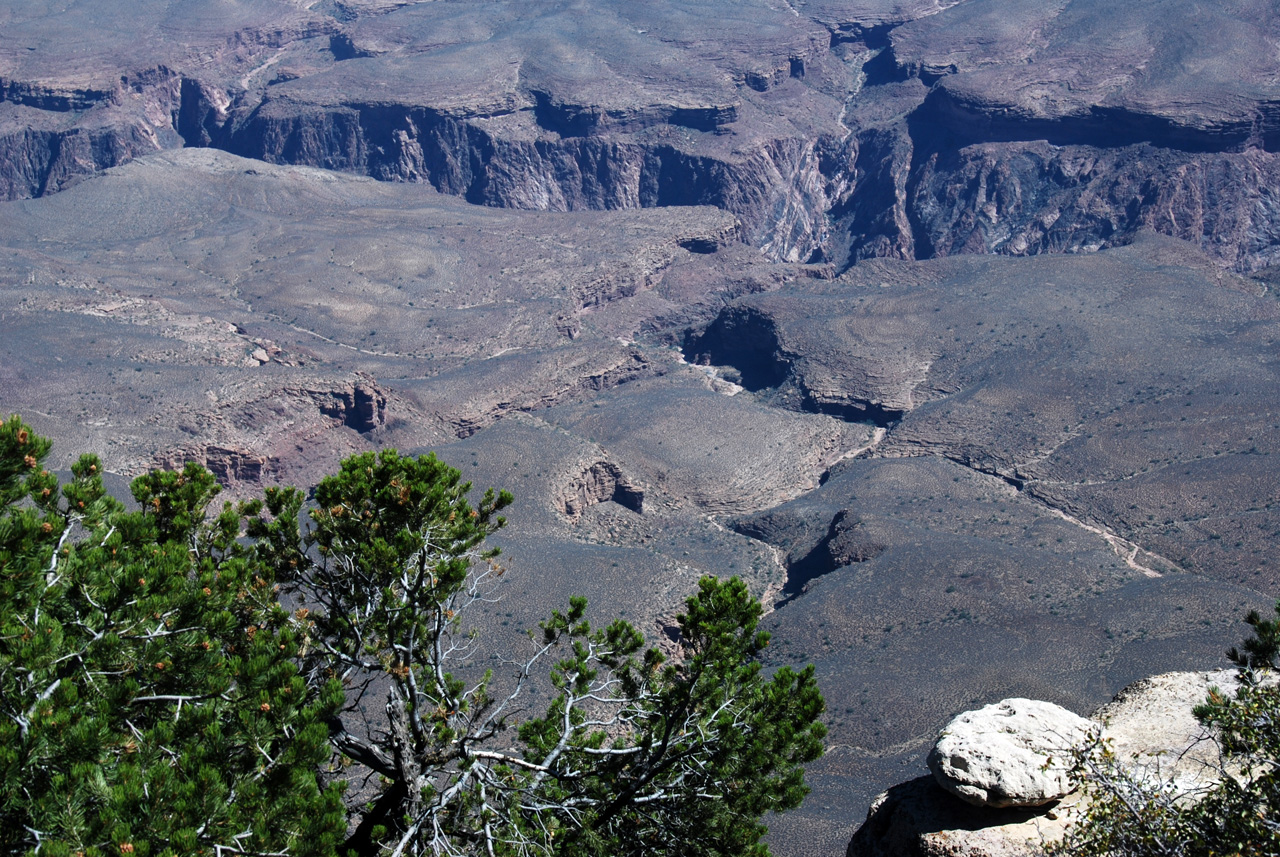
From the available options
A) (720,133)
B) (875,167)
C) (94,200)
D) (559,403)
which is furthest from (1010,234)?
(94,200)

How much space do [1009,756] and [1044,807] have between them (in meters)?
0.91

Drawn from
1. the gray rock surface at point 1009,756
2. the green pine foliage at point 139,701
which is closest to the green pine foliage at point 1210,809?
the gray rock surface at point 1009,756

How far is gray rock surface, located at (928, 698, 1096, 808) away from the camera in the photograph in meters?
15.1

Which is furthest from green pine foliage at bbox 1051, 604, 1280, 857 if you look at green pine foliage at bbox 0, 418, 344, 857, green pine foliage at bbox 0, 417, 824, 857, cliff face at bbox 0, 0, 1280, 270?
cliff face at bbox 0, 0, 1280, 270

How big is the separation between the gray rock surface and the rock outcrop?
0.12m

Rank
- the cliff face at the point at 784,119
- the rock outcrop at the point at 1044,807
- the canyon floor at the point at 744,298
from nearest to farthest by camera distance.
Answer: the rock outcrop at the point at 1044,807, the canyon floor at the point at 744,298, the cliff face at the point at 784,119

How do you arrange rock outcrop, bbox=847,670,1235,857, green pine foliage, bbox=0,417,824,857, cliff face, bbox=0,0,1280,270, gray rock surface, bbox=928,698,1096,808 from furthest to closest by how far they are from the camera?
cliff face, bbox=0,0,1280,270
rock outcrop, bbox=847,670,1235,857
gray rock surface, bbox=928,698,1096,808
green pine foliage, bbox=0,417,824,857

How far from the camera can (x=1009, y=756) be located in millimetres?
15281

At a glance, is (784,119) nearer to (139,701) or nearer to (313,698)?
(313,698)

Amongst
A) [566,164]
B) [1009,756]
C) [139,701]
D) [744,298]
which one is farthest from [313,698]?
[566,164]

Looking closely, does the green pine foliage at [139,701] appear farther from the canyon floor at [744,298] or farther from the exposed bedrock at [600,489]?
the exposed bedrock at [600,489]

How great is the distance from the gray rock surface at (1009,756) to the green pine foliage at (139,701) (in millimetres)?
8569

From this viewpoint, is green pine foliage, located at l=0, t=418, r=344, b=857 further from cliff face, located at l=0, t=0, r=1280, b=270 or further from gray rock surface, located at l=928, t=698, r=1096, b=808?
cliff face, located at l=0, t=0, r=1280, b=270

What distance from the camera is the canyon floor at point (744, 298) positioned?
4662 cm
